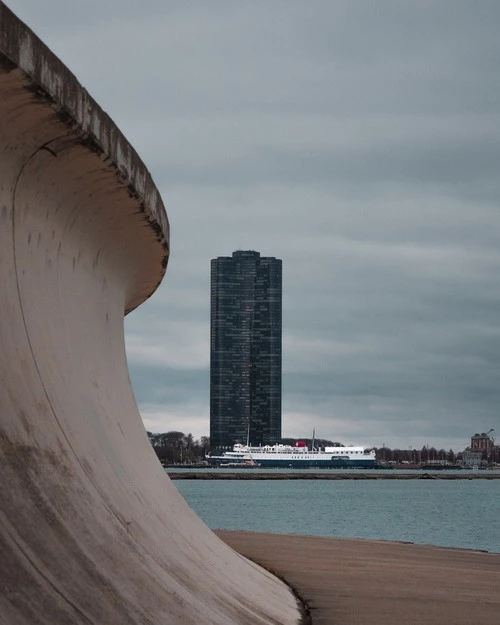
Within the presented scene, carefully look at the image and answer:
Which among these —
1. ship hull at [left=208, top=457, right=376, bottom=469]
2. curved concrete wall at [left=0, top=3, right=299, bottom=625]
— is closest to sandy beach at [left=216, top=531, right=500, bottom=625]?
curved concrete wall at [left=0, top=3, right=299, bottom=625]

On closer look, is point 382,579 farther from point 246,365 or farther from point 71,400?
point 246,365

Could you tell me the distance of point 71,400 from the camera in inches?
226

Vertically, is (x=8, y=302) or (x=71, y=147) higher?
(x=71, y=147)

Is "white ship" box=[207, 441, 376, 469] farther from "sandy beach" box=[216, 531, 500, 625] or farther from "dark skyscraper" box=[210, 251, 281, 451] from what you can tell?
"sandy beach" box=[216, 531, 500, 625]

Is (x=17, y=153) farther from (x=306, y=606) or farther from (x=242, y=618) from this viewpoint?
(x=306, y=606)

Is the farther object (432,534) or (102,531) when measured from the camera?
(432,534)

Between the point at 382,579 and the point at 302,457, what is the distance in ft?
482

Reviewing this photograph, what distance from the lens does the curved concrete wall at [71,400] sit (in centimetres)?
446

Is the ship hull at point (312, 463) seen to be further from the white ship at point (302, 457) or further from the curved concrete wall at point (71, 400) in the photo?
the curved concrete wall at point (71, 400)

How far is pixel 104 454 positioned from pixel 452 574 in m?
7.50

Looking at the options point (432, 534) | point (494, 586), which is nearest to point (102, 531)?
point (494, 586)

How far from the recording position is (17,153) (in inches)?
196

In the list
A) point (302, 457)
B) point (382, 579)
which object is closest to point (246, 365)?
point (302, 457)

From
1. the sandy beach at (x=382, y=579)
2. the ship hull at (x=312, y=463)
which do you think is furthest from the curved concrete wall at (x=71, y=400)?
the ship hull at (x=312, y=463)
